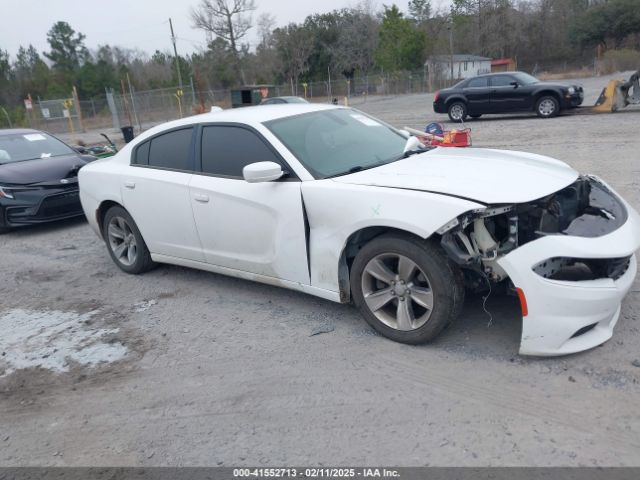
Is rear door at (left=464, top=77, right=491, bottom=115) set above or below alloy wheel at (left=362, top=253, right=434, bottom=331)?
above

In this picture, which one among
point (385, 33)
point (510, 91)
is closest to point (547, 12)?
point (385, 33)

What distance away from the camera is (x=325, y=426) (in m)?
3.03

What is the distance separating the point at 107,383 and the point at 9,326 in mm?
1692

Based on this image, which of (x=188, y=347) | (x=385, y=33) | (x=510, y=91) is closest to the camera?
(x=188, y=347)

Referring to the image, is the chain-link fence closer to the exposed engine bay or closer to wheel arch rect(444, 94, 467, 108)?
wheel arch rect(444, 94, 467, 108)

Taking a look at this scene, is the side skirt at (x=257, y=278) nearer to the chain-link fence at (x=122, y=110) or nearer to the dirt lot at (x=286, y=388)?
the dirt lot at (x=286, y=388)

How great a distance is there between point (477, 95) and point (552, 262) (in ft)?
51.7

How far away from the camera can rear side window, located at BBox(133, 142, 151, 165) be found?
5.40 meters

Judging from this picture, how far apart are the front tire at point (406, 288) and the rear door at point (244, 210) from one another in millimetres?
542

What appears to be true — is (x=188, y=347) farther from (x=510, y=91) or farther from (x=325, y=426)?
(x=510, y=91)

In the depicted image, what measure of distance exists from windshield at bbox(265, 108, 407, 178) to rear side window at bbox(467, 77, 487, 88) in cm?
1410

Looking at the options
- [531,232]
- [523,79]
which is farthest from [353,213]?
[523,79]

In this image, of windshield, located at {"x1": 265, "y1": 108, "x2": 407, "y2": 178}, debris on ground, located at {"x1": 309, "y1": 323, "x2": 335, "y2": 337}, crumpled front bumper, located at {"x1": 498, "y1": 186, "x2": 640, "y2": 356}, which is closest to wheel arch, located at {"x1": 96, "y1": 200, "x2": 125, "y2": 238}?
windshield, located at {"x1": 265, "y1": 108, "x2": 407, "y2": 178}

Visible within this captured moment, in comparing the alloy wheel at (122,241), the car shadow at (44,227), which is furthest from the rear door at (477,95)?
the alloy wheel at (122,241)
